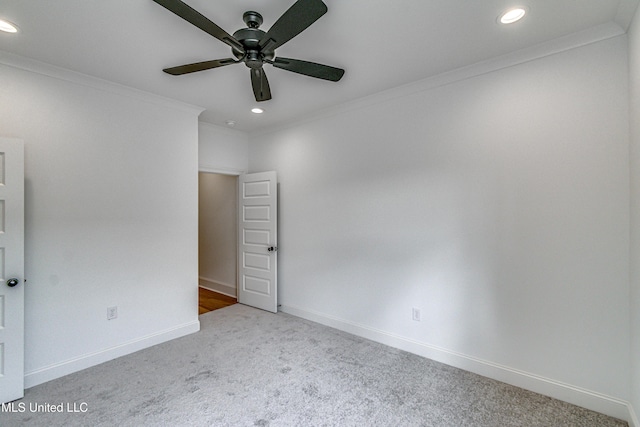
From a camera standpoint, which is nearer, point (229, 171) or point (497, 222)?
point (497, 222)

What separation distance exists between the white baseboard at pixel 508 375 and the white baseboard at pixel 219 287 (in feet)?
7.54

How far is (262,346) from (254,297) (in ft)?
4.61

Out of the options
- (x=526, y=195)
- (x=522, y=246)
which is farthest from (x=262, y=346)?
(x=526, y=195)

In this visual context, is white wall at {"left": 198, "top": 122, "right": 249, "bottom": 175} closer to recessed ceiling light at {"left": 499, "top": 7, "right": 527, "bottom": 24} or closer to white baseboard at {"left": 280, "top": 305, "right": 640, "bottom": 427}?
white baseboard at {"left": 280, "top": 305, "right": 640, "bottom": 427}

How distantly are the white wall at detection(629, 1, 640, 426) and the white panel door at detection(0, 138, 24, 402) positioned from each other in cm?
441

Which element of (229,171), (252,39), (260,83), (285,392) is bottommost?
(285,392)

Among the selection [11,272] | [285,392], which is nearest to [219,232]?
[11,272]

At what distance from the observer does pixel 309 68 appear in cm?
207

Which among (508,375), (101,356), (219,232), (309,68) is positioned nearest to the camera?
(309,68)

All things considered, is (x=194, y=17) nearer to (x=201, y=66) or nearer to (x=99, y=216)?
(x=201, y=66)

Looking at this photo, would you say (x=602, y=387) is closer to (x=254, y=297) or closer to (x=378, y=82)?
(x=378, y=82)

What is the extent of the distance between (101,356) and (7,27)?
9.31 feet

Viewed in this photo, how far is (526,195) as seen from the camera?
7.91 feet

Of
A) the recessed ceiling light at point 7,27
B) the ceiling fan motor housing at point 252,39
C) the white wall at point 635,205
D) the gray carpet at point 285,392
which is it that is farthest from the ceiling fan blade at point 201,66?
the white wall at point 635,205
